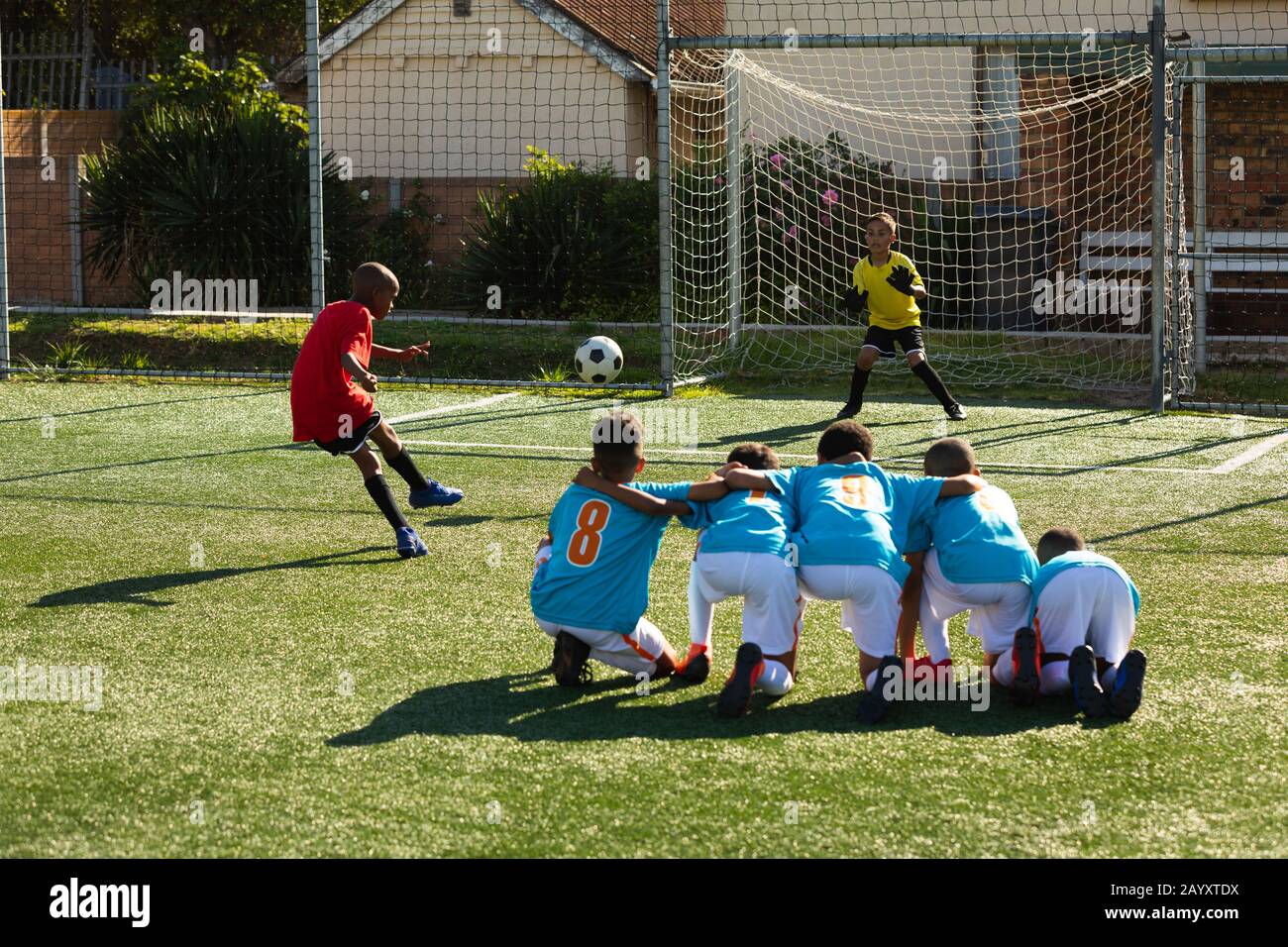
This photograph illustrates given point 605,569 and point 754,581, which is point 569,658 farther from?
point 754,581

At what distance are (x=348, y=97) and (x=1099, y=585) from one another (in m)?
20.7

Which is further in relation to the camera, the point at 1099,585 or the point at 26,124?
the point at 26,124

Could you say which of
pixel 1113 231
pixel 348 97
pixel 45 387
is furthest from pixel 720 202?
pixel 348 97

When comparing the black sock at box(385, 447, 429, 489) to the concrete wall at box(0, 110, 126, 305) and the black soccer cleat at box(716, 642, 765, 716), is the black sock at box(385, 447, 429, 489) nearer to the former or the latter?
the black soccer cleat at box(716, 642, 765, 716)

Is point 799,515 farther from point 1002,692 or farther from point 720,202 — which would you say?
point 720,202

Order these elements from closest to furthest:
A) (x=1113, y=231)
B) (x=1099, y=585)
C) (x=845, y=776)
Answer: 1. (x=845, y=776)
2. (x=1099, y=585)
3. (x=1113, y=231)

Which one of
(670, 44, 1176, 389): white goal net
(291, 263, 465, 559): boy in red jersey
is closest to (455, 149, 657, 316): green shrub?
(670, 44, 1176, 389): white goal net

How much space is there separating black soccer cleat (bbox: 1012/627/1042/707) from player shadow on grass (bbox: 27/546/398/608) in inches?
132

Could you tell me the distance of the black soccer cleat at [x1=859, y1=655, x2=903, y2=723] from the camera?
4691mm

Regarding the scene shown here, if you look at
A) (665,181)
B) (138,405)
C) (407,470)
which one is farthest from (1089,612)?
(138,405)

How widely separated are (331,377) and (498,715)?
10.4 feet

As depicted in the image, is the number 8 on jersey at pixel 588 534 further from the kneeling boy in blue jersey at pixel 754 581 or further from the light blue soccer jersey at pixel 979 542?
the light blue soccer jersey at pixel 979 542

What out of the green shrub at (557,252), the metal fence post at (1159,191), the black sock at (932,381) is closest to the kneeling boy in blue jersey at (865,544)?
the black sock at (932,381)
